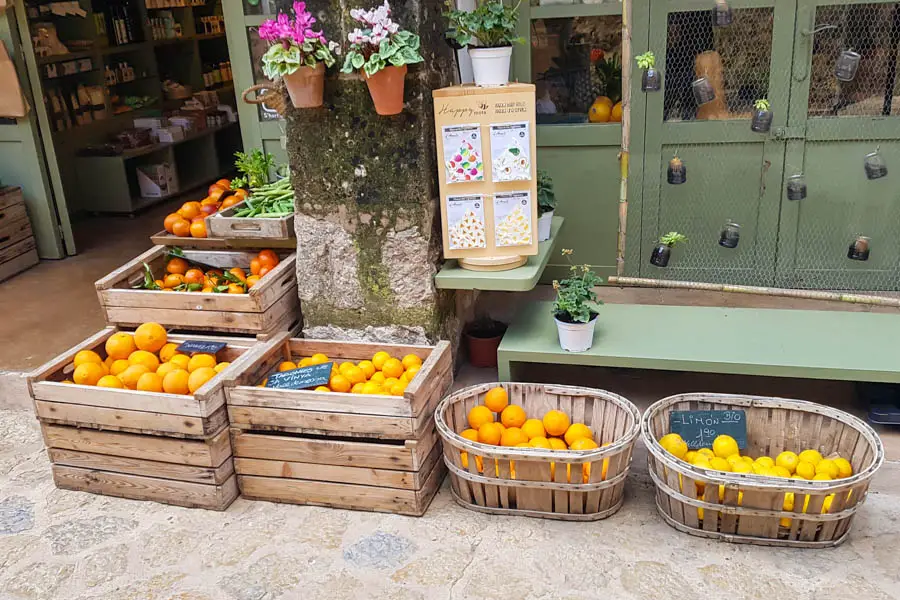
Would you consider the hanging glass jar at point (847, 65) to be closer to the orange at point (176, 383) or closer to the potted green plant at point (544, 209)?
the potted green plant at point (544, 209)

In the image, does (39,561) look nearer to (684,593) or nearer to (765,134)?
(684,593)

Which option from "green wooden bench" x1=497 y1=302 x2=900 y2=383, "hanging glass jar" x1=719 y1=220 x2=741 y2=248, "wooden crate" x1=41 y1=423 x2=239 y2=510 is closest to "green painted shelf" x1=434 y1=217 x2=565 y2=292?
"green wooden bench" x1=497 y1=302 x2=900 y2=383

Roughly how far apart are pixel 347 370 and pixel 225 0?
3203 mm

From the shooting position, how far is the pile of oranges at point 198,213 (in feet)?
14.6

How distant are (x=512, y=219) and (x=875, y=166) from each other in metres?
2.35

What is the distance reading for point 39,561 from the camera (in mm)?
3164

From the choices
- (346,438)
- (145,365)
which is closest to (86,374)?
(145,365)

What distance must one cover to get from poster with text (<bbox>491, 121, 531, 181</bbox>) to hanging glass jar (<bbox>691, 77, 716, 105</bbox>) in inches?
58.0

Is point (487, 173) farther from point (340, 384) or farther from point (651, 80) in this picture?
point (651, 80)

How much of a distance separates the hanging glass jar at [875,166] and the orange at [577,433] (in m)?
2.48

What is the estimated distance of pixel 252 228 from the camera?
13.5 feet

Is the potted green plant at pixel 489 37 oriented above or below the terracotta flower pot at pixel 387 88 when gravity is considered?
above

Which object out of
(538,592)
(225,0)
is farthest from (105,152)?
(538,592)

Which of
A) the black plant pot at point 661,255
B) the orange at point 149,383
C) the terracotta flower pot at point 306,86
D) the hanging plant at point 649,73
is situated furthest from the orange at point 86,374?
the hanging plant at point 649,73
